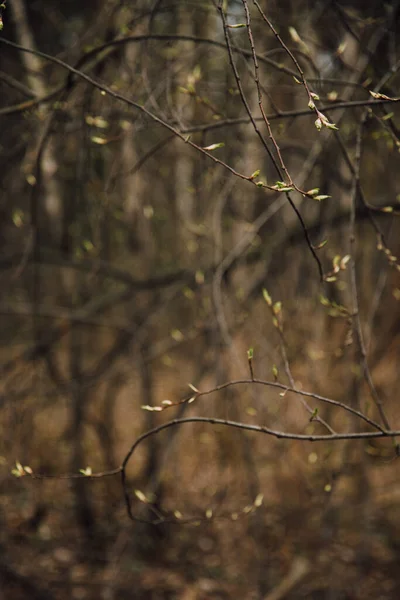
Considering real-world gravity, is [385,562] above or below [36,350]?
below

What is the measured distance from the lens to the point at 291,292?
4199 mm

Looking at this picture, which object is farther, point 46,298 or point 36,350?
point 46,298

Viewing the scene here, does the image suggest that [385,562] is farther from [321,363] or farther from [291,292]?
[291,292]

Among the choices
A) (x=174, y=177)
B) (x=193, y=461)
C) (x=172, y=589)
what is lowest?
(x=172, y=589)

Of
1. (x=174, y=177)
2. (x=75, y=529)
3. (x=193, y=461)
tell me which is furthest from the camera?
(x=174, y=177)

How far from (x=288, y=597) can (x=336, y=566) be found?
472 mm

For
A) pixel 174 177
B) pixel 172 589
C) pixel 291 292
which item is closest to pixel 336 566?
pixel 172 589

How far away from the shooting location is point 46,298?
9188mm

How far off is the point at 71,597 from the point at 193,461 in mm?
1644

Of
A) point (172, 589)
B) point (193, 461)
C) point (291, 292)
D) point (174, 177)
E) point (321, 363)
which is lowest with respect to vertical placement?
point (172, 589)

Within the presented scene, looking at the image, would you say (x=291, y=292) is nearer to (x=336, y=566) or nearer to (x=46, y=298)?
(x=336, y=566)

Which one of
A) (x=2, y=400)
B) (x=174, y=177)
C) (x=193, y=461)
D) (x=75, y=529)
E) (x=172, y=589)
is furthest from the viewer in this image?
(x=174, y=177)

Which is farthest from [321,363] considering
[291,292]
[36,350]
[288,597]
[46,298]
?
[46,298]

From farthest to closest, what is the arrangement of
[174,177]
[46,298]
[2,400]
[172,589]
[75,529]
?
[46,298], [174,177], [75,529], [172,589], [2,400]
